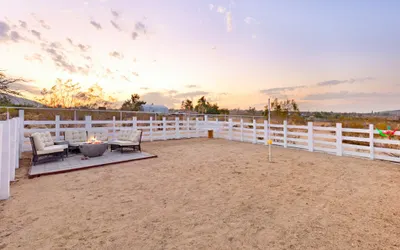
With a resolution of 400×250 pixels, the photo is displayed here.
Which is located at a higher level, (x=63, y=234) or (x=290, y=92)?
(x=290, y=92)

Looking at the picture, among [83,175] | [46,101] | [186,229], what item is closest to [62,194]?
[83,175]

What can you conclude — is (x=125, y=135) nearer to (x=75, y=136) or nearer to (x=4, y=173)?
(x=75, y=136)

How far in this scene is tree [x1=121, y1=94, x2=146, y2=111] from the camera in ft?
86.4

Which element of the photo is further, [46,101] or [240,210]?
[46,101]

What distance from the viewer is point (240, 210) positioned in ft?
8.75

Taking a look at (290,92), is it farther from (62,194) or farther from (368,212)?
(62,194)

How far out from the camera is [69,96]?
1702 cm

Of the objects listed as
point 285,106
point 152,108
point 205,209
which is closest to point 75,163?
point 205,209

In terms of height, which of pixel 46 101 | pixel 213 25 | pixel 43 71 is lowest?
pixel 46 101

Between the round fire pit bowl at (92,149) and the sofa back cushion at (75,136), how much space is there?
1.10m

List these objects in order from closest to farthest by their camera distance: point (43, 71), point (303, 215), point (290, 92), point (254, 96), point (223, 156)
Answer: point (303, 215) → point (223, 156) → point (43, 71) → point (254, 96) → point (290, 92)

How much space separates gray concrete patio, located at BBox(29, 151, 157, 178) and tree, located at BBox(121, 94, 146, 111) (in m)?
20.7

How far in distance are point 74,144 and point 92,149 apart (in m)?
1.01

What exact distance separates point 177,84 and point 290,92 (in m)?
10.2
